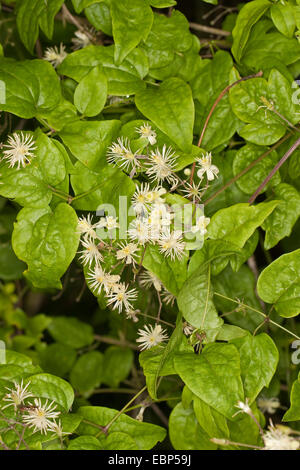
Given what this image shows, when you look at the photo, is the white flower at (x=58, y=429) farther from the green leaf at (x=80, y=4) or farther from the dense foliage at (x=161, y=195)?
the green leaf at (x=80, y=4)

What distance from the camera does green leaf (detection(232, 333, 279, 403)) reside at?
83 cm

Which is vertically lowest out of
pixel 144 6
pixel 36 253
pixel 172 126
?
pixel 36 253

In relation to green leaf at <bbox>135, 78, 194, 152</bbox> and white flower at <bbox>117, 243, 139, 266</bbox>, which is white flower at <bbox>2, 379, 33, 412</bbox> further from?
green leaf at <bbox>135, 78, 194, 152</bbox>

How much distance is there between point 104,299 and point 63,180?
0.22 meters

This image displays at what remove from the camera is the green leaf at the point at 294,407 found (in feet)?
2.69

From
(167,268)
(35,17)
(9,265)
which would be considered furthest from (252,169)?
(9,265)

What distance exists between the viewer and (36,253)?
0.88 m

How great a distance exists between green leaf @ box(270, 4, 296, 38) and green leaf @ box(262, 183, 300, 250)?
0.86 feet

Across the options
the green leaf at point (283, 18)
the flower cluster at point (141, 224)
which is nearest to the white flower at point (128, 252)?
the flower cluster at point (141, 224)

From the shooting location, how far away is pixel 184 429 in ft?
3.11

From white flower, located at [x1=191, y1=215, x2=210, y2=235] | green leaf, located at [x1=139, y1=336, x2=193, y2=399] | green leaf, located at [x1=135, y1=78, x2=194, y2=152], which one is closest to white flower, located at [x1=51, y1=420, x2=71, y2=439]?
green leaf, located at [x1=139, y1=336, x2=193, y2=399]

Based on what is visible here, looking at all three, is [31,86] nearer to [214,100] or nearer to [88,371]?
[214,100]

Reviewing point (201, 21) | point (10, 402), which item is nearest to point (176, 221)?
point (10, 402)
